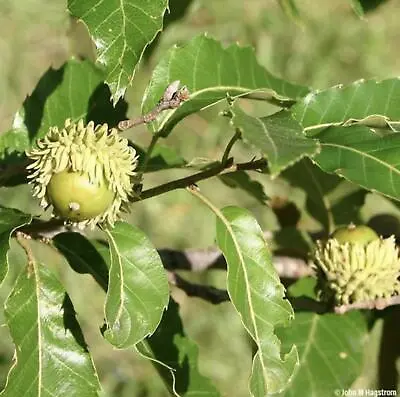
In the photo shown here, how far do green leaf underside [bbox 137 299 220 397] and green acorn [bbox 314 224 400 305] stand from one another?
1.02 feet

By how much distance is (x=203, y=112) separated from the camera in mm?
4000

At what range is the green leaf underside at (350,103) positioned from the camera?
1.30m

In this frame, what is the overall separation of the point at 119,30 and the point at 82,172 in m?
0.22

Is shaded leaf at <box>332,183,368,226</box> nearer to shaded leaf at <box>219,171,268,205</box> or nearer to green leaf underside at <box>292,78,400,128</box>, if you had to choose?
shaded leaf at <box>219,171,268,205</box>

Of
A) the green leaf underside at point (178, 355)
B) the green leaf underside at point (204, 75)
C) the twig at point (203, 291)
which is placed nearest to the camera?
the green leaf underside at point (204, 75)

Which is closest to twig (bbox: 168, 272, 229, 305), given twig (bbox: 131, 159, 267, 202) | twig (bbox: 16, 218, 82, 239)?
twig (bbox: 16, 218, 82, 239)

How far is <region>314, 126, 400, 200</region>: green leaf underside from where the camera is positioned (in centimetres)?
115

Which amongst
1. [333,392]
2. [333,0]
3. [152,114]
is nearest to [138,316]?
[152,114]

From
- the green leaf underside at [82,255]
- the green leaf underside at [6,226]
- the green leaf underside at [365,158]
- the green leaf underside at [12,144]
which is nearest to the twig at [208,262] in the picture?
the green leaf underside at [82,255]

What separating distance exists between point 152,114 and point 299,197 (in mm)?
2782

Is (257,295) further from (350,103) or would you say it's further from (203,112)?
(203,112)

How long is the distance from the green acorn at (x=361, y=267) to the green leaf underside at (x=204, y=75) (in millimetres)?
320

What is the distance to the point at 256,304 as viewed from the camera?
4.11ft

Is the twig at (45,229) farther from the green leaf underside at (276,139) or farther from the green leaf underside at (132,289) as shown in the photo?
the green leaf underside at (276,139)
